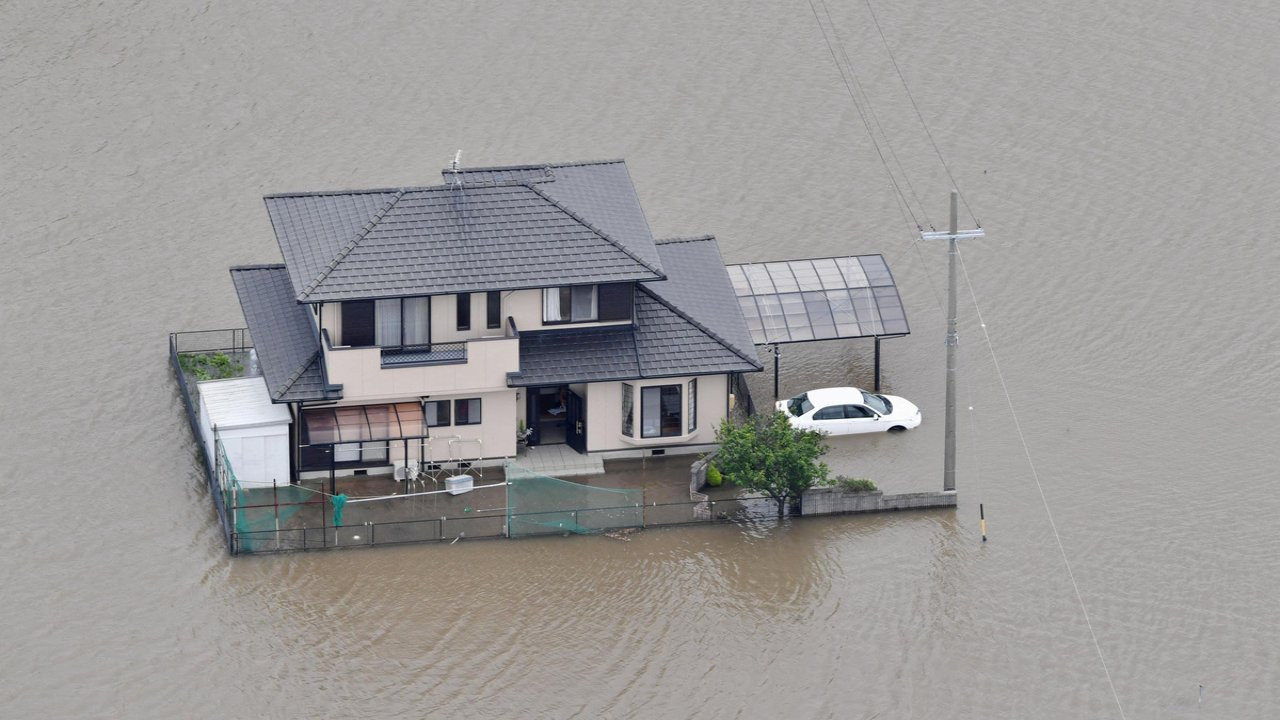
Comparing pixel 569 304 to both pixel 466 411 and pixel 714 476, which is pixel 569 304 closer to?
pixel 466 411

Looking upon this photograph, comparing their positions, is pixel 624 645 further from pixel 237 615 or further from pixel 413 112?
pixel 413 112

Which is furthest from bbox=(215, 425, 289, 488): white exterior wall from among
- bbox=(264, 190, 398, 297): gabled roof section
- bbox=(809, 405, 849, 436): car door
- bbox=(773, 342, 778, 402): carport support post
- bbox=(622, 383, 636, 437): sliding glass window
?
bbox=(809, 405, 849, 436): car door

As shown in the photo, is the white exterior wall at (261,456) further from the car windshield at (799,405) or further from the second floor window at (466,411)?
the car windshield at (799,405)

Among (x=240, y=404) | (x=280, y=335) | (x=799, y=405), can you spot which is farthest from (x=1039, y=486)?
(x=240, y=404)

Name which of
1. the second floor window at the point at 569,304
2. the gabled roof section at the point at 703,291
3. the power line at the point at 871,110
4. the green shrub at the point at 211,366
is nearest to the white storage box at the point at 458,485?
the second floor window at the point at 569,304

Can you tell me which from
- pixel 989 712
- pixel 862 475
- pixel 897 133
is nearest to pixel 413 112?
pixel 897 133
